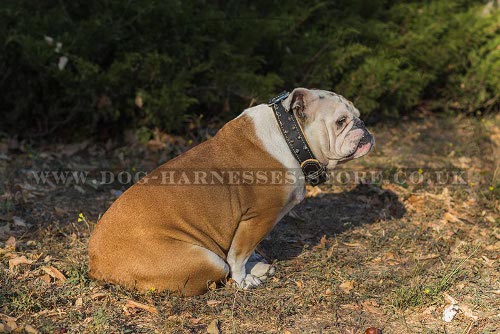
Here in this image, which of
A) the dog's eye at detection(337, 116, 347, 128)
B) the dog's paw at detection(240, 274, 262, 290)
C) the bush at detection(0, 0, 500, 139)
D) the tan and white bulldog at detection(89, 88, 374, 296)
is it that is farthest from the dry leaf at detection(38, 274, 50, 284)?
the bush at detection(0, 0, 500, 139)

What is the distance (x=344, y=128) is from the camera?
462 cm

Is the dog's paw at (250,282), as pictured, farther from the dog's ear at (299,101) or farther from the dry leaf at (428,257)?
the dry leaf at (428,257)

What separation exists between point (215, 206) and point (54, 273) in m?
1.46

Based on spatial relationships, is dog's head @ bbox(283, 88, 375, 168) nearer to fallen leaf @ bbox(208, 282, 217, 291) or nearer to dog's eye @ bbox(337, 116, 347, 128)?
dog's eye @ bbox(337, 116, 347, 128)

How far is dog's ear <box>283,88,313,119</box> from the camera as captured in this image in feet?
14.8

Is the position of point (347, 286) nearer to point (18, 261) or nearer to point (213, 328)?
point (213, 328)

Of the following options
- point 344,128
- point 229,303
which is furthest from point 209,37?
point 229,303

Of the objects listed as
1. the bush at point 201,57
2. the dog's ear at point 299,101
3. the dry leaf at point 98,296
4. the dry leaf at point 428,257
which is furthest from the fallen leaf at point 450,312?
the bush at point 201,57

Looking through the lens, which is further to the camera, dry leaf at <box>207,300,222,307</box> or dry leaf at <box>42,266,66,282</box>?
dry leaf at <box>42,266,66,282</box>

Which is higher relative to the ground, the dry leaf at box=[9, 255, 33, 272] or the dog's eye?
the dog's eye

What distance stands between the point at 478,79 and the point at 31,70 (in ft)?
22.3

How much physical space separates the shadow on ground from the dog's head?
1248mm

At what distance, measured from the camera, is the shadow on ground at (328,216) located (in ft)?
18.8

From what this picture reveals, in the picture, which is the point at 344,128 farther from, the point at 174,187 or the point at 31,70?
the point at 31,70
